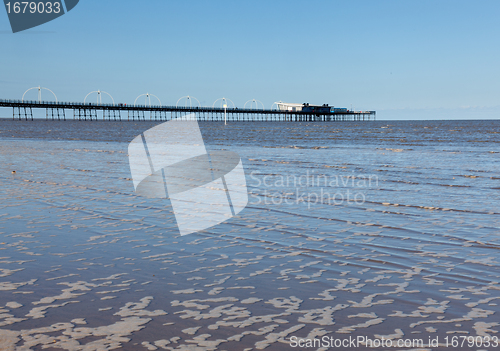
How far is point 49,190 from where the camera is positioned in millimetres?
11961

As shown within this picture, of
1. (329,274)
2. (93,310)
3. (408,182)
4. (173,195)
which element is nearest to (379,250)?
(329,274)

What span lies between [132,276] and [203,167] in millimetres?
13570

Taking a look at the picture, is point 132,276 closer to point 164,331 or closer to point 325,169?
point 164,331

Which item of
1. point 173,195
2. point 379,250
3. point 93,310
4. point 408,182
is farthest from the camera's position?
point 408,182

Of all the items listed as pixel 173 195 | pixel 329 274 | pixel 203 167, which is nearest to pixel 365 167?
pixel 203 167

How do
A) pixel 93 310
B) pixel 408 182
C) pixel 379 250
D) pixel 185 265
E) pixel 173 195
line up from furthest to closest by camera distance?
pixel 408 182, pixel 173 195, pixel 379 250, pixel 185 265, pixel 93 310

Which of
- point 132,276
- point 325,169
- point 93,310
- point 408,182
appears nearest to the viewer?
point 93,310

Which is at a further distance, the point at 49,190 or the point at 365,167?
the point at 365,167

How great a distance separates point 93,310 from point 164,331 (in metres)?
0.88

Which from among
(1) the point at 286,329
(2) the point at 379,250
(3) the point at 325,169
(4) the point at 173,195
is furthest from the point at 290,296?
(3) the point at 325,169

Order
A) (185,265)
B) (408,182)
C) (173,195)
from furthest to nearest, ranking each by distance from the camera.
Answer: (408,182) < (173,195) < (185,265)

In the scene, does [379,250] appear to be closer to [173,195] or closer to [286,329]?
[286,329]

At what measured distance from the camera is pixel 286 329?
4.04 metres

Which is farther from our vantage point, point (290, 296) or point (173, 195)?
point (173, 195)
